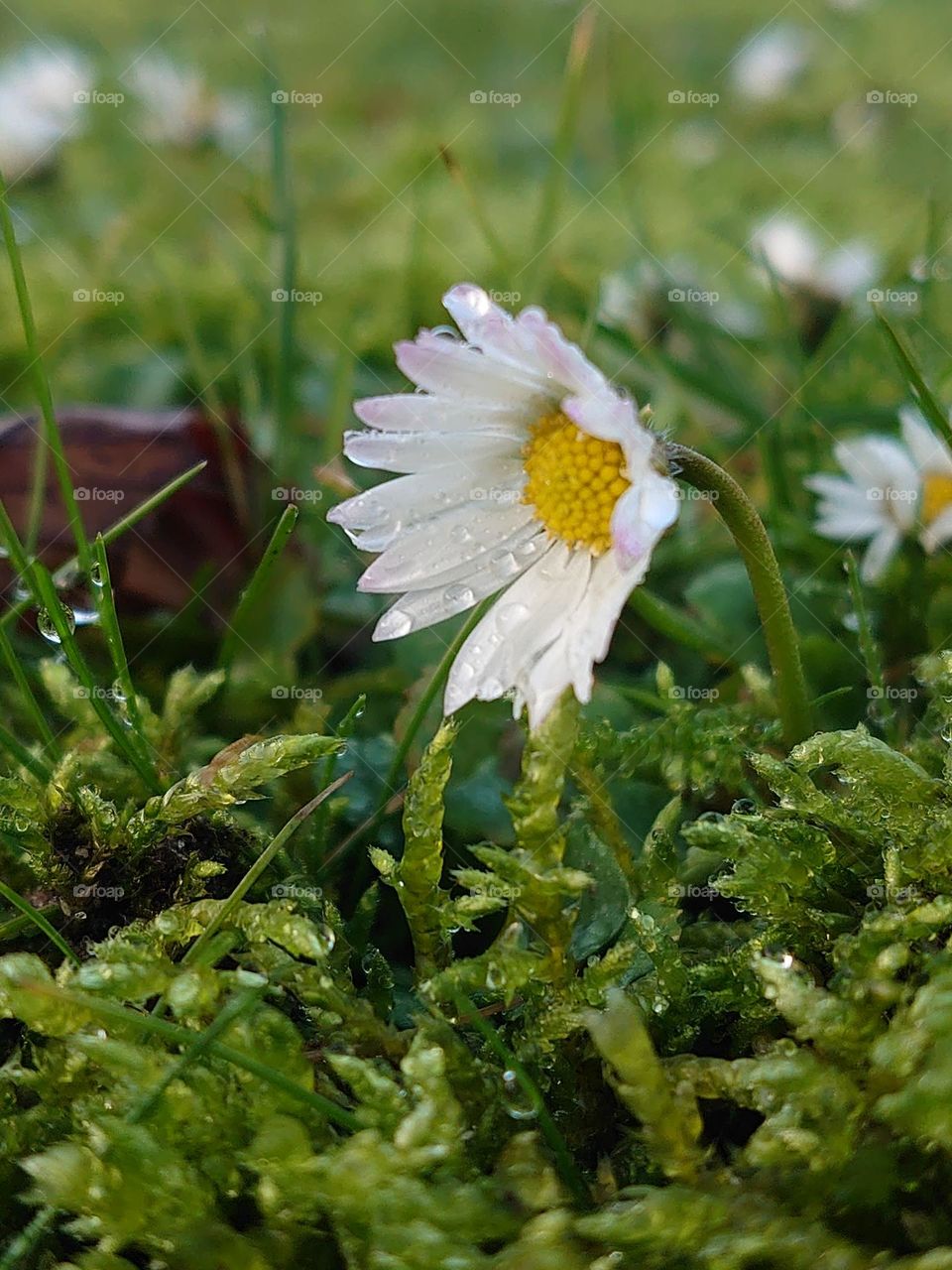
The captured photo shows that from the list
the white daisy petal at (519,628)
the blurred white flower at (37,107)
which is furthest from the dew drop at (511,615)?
the blurred white flower at (37,107)

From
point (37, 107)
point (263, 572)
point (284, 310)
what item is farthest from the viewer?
point (37, 107)

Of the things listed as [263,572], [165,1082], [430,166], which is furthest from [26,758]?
[430,166]

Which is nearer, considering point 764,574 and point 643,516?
point 643,516

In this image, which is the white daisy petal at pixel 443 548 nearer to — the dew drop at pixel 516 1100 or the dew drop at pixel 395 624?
the dew drop at pixel 395 624

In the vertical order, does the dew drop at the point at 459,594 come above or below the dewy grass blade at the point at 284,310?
below

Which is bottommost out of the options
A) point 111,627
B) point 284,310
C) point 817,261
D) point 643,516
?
point 643,516

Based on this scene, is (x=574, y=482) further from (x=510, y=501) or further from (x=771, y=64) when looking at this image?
(x=771, y=64)

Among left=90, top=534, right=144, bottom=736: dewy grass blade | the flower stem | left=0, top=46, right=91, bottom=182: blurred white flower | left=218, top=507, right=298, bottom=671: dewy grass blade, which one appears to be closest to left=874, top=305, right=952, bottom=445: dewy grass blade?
the flower stem
